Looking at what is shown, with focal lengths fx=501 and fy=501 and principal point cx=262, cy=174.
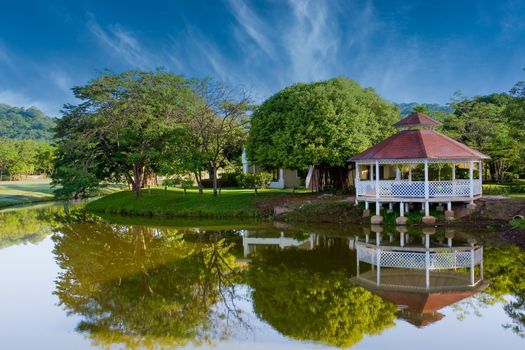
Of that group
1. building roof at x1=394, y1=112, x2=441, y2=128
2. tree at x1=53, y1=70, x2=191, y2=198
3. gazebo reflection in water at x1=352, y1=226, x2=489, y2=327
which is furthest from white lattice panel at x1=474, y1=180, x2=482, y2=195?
tree at x1=53, y1=70, x2=191, y2=198

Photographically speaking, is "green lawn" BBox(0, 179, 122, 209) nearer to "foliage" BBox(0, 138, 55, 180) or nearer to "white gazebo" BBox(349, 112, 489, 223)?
"foliage" BBox(0, 138, 55, 180)

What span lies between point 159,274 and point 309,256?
4840 mm

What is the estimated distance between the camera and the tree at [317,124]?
26.5 metres

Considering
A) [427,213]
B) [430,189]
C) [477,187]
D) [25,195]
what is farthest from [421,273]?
[25,195]

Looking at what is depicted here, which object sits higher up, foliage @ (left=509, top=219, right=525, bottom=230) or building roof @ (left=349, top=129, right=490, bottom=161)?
building roof @ (left=349, top=129, right=490, bottom=161)

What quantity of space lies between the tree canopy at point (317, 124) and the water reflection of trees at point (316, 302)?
11.8 meters

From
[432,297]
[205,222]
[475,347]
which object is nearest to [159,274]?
[432,297]

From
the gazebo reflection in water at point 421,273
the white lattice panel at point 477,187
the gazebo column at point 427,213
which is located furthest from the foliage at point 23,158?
the gazebo reflection in water at point 421,273

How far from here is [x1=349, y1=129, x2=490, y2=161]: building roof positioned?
2234 cm

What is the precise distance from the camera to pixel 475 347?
827 cm

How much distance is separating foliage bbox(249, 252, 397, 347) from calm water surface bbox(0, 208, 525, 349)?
0.03 meters

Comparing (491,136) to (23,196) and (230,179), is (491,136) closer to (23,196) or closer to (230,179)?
(230,179)

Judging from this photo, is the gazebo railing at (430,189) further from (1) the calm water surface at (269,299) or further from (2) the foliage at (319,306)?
(2) the foliage at (319,306)

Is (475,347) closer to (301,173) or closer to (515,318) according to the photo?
(515,318)
